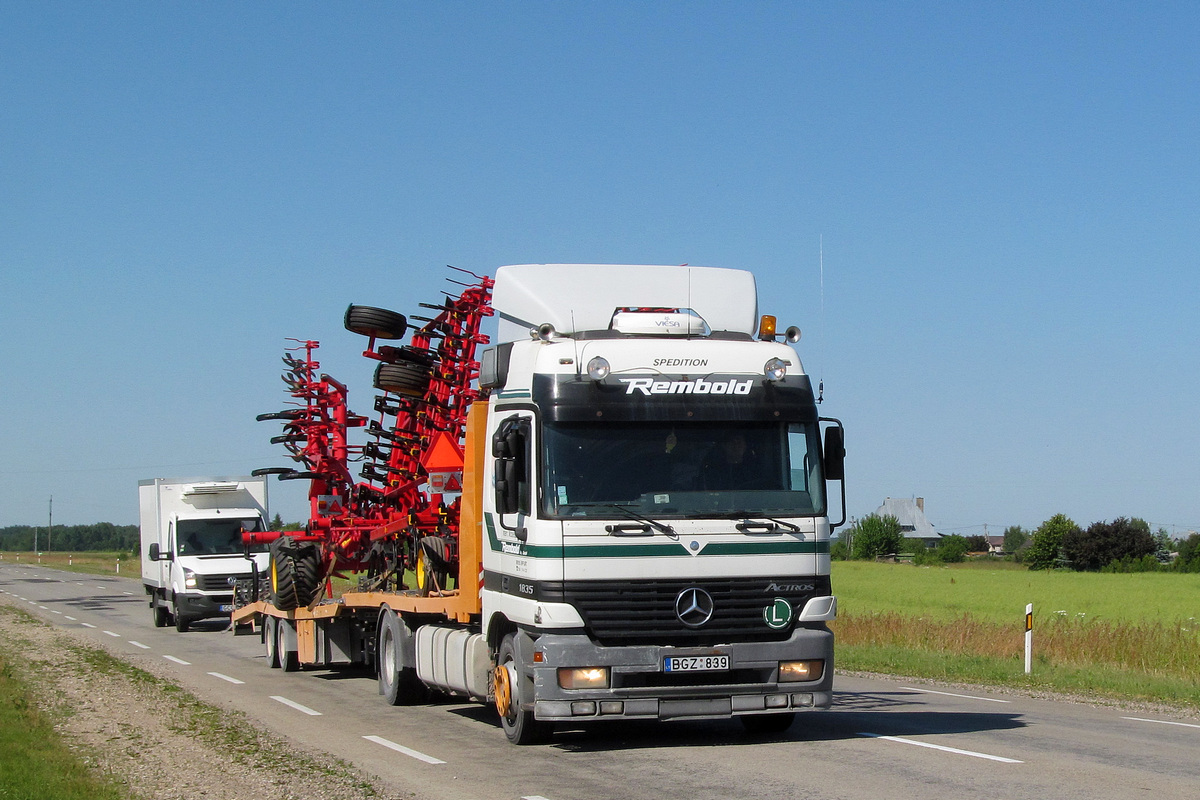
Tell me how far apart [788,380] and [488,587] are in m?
3.27

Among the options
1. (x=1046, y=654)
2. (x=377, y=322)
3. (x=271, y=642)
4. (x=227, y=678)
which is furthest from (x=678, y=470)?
(x=1046, y=654)

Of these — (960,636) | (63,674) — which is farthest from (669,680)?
(960,636)

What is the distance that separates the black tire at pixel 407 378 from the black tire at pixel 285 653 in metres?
6.06

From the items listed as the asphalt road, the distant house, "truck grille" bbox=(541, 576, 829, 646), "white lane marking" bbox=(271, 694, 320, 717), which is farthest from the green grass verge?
the distant house

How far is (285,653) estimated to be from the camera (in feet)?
65.3

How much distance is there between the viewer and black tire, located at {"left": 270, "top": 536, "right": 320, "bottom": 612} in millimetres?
19062

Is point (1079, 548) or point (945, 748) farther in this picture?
point (1079, 548)

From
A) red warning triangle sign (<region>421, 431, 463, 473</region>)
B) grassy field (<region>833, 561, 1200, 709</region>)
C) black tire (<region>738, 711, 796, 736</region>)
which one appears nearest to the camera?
black tire (<region>738, 711, 796, 736</region>)

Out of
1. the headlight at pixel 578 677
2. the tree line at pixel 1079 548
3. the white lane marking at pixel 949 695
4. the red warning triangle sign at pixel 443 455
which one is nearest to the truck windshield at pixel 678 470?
the headlight at pixel 578 677

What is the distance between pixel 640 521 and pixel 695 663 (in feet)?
3.95

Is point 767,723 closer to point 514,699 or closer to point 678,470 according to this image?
point 514,699

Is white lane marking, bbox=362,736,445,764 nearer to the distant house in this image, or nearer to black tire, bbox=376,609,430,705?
black tire, bbox=376,609,430,705

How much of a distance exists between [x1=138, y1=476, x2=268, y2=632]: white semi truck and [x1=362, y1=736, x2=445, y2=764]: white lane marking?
63.1 ft

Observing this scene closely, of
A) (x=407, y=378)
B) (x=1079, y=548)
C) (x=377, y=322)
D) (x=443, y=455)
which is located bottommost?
(x=1079, y=548)
